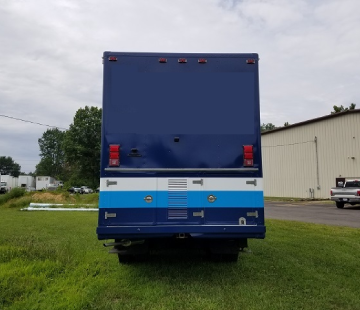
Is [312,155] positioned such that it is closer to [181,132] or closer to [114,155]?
[181,132]

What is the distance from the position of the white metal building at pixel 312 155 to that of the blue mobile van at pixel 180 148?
29714mm

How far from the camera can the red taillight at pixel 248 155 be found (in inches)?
208

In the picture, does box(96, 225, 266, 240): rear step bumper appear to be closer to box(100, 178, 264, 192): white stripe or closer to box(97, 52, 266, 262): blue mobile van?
box(97, 52, 266, 262): blue mobile van

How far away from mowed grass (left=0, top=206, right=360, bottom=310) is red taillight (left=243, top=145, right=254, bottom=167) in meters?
1.74

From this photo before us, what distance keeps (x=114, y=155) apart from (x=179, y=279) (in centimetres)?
212

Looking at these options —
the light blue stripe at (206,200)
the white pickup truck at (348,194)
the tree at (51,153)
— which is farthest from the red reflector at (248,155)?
the tree at (51,153)

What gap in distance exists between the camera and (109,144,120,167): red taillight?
5168mm

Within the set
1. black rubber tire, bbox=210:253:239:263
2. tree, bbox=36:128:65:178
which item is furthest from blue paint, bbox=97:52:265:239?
tree, bbox=36:128:65:178

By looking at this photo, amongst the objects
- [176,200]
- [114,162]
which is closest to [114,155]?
[114,162]

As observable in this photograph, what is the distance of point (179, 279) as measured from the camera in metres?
5.54

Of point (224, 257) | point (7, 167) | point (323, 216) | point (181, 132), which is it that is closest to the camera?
point (181, 132)

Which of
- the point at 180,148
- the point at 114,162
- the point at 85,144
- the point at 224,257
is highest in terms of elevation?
the point at 85,144

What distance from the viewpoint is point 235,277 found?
223 inches

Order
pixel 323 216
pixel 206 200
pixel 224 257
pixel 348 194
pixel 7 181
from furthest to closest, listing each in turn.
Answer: pixel 7 181 < pixel 348 194 < pixel 323 216 < pixel 224 257 < pixel 206 200
